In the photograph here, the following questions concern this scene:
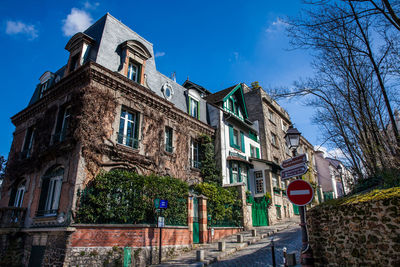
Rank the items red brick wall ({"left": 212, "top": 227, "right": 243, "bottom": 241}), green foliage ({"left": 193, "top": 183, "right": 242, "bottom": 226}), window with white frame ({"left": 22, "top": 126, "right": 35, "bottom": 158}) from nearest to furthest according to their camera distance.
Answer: red brick wall ({"left": 212, "top": 227, "right": 243, "bottom": 241}), green foliage ({"left": 193, "top": 183, "right": 242, "bottom": 226}), window with white frame ({"left": 22, "top": 126, "right": 35, "bottom": 158})

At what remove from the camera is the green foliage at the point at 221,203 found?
13078 millimetres

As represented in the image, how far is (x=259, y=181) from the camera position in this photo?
63.6ft

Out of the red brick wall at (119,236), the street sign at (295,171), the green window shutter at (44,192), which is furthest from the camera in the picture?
the green window shutter at (44,192)

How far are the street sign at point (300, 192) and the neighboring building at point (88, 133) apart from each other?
6974 millimetres

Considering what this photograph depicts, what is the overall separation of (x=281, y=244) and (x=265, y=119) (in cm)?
1442

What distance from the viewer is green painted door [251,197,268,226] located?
1642 centimetres

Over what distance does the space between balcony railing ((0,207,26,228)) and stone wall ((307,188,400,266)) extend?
38.0 ft

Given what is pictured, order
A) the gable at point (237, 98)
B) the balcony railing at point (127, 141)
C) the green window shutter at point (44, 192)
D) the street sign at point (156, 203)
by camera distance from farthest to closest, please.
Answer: the gable at point (237, 98)
the balcony railing at point (127, 141)
the green window shutter at point (44, 192)
the street sign at point (156, 203)

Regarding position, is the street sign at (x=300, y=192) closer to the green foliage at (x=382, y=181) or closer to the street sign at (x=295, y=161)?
the street sign at (x=295, y=161)

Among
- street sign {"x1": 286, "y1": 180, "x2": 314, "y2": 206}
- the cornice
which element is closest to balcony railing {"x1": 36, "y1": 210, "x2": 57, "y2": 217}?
the cornice

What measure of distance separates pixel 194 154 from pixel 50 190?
8.28m

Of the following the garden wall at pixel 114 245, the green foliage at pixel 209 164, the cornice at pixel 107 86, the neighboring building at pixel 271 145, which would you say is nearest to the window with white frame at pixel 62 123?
the cornice at pixel 107 86

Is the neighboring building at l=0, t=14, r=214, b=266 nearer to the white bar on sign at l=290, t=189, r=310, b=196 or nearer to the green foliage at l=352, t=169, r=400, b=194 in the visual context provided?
the white bar on sign at l=290, t=189, r=310, b=196

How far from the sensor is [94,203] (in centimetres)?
896
